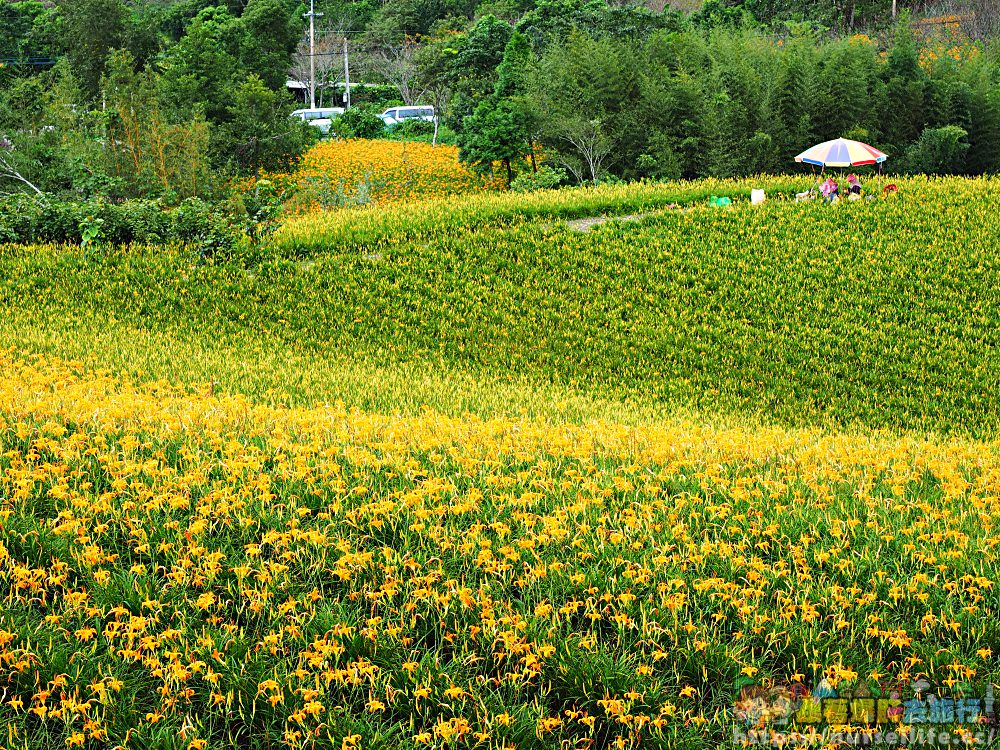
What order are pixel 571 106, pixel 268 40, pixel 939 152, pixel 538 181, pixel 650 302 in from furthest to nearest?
pixel 268 40
pixel 571 106
pixel 538 181
pixel 939 152
pixel 650 302

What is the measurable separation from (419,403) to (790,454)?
3754 mm

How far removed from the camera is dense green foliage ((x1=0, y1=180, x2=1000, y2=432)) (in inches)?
410

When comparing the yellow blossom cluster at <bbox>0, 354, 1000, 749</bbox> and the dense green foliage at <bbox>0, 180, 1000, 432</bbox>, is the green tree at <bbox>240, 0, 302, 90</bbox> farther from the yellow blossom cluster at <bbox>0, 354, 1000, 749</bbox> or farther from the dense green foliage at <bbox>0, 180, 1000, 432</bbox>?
the yellow blossom cluster at <bbox>0, 354, 1000, 749</bbox>

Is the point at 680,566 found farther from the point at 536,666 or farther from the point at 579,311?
the point at 579,311

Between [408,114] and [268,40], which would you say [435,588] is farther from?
[408,114]

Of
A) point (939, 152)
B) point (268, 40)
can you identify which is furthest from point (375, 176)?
point (939, 152)

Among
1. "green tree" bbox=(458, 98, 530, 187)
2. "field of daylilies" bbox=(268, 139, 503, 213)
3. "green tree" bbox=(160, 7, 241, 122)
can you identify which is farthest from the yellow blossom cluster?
"green tree" bbox=(160, 7, 241, 122)

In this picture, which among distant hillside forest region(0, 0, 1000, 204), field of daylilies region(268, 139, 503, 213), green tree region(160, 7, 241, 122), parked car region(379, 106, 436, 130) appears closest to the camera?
distant hillside forest region(0, 0, 1000, 204)

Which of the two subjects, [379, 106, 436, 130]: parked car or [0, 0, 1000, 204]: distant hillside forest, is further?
[379, 106, 436, 130]: parked car

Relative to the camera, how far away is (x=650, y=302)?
12.4 meters

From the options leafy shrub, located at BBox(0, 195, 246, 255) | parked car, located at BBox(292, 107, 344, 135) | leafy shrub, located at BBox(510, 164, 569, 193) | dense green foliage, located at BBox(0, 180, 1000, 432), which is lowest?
dense green foliage, located at BBox(0, 180, 1000, 432)

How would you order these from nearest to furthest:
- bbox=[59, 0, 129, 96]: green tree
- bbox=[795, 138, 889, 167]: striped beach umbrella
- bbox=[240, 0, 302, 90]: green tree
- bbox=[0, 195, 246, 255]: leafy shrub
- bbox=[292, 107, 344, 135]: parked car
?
bbox=[0, 195, 246, 255]: leafy shrub, bbox=[795, 138, 889, 167]: striped beach umbrella, bbox=[59, 0, 129, 96]: green tree, bbox=[240, 0, 302, 90]: green tree, bbox=[292, 107, 344, 135]: parked car

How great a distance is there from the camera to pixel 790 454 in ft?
18.3

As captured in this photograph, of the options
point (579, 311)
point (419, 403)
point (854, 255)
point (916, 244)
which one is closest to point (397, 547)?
point (419, 403)
